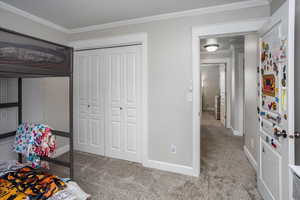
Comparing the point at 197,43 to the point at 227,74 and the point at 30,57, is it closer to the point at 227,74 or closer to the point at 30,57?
the point at 30,57

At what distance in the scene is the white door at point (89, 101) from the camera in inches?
119

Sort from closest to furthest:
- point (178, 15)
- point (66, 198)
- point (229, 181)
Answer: point (66, 198), point (229, 181), point (178, 15)

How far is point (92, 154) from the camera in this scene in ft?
10.2

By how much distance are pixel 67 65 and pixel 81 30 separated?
60.0 inches

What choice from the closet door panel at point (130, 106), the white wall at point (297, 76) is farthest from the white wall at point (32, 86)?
the white wall at point (297, 76)

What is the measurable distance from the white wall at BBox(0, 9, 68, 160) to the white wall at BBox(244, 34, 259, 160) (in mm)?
3484

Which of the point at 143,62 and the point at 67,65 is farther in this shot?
the point at 143,62

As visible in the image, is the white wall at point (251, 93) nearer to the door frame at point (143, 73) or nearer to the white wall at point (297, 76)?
the white wall at point (297, 76)

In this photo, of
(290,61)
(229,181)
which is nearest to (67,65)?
(290,61)

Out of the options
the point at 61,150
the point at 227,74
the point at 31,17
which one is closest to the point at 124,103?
the point at 61,150

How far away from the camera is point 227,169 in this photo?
2492 mm

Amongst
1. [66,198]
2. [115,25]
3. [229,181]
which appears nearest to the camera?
[66,198]

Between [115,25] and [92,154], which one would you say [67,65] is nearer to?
[115,25]

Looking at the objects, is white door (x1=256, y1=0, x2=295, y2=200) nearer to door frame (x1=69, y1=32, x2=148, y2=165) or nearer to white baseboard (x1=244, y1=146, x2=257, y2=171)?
white baseboard (x1=244, y1=146, x2=257, y2=171)
